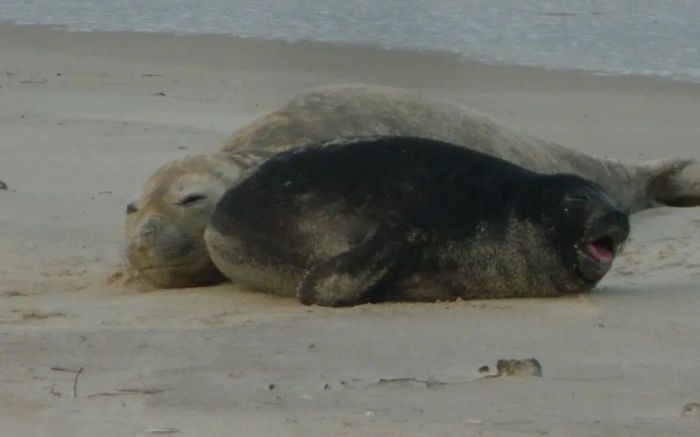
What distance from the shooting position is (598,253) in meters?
5.35

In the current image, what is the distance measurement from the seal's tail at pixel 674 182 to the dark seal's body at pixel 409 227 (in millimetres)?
2423

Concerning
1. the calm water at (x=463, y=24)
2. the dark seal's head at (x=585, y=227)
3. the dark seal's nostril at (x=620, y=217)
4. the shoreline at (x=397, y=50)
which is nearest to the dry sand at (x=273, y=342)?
the dark seal's head at (x=585, y=227)

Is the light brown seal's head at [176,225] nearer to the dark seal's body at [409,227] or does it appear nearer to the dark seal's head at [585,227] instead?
the dark seal's body at [409,227]

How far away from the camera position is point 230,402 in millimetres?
3744

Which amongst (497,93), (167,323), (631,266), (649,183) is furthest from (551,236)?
(497,93)

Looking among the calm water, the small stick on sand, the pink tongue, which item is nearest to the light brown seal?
the pink tongue

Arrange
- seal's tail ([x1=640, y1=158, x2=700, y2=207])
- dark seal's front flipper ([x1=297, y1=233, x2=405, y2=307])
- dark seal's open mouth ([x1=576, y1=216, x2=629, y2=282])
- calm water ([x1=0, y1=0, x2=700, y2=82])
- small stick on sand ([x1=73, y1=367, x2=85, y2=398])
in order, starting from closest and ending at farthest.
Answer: small stick on sand ([x1=73, y1=367, x2=85, y2=398])
dark seal's front flipper ([x1=297, y1=233, x2=405, y2=307])
dark seal's open mouth ([x1=576, y1=216, x2=629, y2=282])
seal's tail ([x1=640, y1=158, x2=700, y2=207])
calm water ([x1=0, y1=0, x2=700, y2=82])

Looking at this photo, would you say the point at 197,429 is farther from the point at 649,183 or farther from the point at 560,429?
the point at 649,183

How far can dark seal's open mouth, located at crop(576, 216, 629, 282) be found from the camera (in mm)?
5312

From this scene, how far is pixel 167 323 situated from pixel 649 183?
3.54 m

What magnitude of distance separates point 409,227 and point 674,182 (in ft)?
9.46

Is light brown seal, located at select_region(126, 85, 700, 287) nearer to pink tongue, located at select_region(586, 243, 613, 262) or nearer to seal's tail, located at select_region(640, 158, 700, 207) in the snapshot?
seal's tail, located at select_region(640, 158, 700, 207)

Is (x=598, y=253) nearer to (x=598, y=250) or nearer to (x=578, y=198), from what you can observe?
(x=598, y=250)

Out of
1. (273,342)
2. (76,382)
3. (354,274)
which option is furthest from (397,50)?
(76,382)
